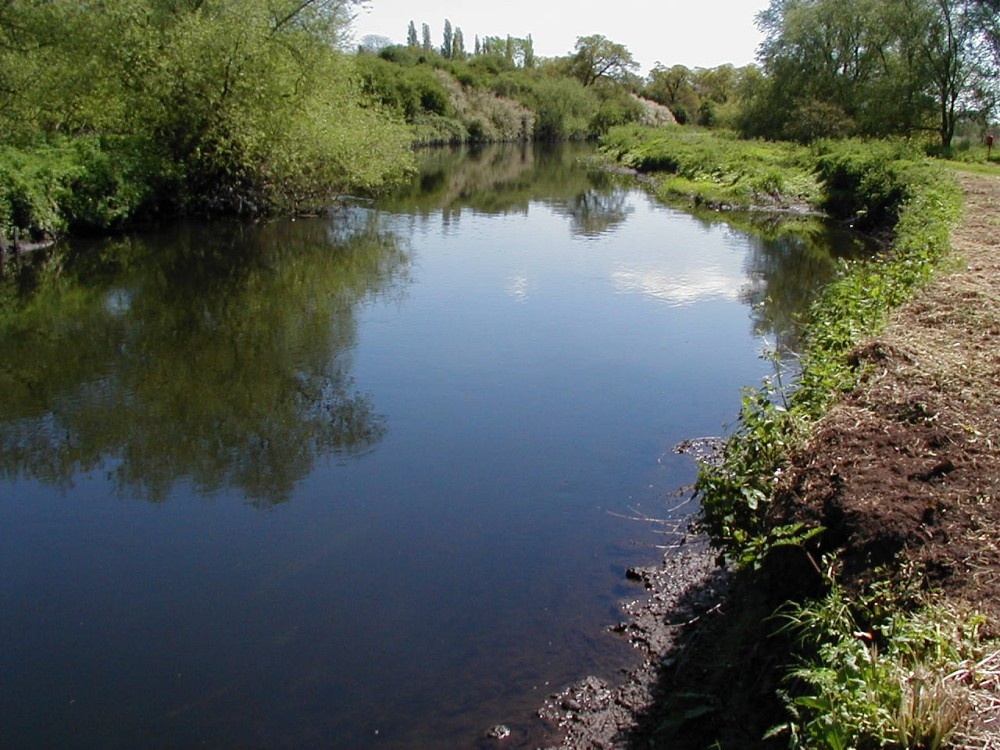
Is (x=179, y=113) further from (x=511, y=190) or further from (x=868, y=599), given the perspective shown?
(x=868, y=599)

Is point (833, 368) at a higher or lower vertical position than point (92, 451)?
higher

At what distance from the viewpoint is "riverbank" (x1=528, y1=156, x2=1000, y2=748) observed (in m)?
3.42

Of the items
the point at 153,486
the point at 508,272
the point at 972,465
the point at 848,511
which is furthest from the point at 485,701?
the point at 508,272

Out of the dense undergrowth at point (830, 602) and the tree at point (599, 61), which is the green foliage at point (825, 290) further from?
the tree at point (599, 61)

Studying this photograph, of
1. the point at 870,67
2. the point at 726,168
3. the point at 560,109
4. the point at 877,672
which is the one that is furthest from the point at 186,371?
the point at 560,109

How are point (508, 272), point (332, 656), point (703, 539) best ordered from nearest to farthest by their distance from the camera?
point (332, 656) → point (703, 539) → point (508, 272)

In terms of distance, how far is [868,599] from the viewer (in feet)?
13.5

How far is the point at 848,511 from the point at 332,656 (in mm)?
3243

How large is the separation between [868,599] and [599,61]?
9047 cm

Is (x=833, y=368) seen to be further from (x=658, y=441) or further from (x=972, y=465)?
(x=972, y=465)

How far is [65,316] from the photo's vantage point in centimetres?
1312

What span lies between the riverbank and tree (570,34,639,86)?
86.6m

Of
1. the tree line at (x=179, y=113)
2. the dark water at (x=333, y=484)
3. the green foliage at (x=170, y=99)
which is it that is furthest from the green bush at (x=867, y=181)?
the green foliage at (x=170, y=99)

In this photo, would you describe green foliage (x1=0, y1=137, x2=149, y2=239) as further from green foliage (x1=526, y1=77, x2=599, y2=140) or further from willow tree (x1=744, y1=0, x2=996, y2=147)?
green foliage (x1=526, y1=77, x2=599, y2=140)
